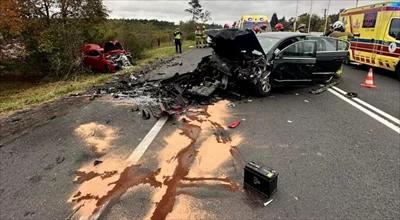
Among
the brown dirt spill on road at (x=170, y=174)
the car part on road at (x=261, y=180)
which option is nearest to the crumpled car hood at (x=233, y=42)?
the brown dirt spill on road at (x=170, y=174)

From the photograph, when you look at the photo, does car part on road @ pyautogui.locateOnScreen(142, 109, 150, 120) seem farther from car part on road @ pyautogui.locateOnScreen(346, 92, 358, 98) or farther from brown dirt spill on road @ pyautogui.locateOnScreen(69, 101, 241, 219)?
car part on road @ pyautogui.locateOnScreen(346, 92, 358, 98)

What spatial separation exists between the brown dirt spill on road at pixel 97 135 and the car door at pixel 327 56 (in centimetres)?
630

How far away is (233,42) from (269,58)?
1180mm

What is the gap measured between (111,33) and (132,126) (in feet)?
75.1

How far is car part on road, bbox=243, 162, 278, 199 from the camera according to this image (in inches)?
144

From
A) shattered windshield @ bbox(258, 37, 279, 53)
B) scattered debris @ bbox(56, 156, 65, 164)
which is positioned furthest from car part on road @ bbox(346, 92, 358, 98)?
scattered debris @ bbox(56, 156, 65, 164)

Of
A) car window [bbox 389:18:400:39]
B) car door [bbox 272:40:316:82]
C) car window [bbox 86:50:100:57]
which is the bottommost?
car window [bbox 86:50:100:57]

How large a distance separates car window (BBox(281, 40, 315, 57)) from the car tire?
32.4 inches

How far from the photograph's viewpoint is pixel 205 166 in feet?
14.6

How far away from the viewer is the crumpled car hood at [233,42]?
7719mm

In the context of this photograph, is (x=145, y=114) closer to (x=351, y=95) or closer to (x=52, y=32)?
(x=351, y=95)

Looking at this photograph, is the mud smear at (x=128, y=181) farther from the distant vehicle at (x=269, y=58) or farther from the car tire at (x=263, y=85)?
the car tire at (x=263, y=85)

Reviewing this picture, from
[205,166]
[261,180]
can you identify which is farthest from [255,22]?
[261,180]

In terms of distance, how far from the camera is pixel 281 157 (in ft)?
15.7
